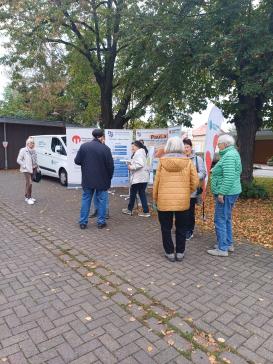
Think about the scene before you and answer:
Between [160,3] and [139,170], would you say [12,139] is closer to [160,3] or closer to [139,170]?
[160,3]

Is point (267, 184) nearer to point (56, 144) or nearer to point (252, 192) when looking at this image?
point (252, 192)

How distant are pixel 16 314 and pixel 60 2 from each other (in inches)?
458

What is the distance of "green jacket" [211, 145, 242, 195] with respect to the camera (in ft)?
15.0

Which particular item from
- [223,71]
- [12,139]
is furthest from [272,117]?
[12,139]

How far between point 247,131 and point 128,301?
796 centimetres

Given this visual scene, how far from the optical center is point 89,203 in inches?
241

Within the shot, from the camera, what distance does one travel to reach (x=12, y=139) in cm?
2069

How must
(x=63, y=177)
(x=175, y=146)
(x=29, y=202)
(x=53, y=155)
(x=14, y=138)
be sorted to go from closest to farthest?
(x=175, y=146), (x=29, y=202), (x=63, y=177), (x=53, y=155), (x=14, y=138)

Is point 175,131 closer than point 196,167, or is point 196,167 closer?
point 196,167

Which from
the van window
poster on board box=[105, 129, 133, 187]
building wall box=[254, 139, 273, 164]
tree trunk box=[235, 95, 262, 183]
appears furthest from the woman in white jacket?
building wall box=[254, 139, 273, 164]

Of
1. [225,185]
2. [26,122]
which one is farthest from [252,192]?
[26,122]

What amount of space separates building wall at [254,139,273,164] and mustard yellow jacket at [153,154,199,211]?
3383cm

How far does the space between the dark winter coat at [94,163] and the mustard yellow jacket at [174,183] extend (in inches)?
75.2

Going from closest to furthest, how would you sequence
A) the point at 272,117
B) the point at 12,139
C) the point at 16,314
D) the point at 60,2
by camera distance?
the point at 16,314 < the point at 272,117 < the point at 60,2 < the point at 12,139
